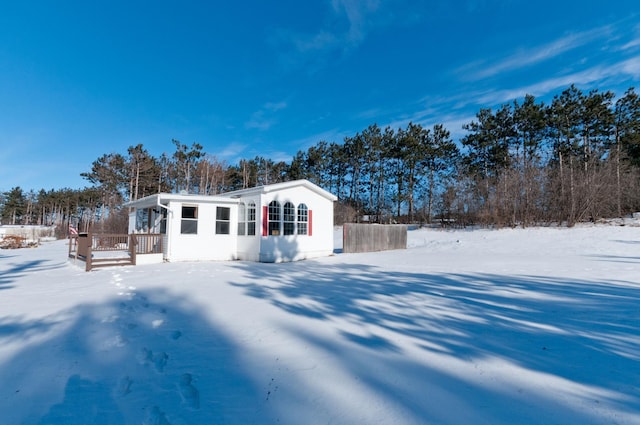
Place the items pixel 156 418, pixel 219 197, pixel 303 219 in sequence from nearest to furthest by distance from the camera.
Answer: pixel 156 418
pixel 219 197
pixel 303 219

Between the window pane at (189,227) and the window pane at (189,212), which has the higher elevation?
the window pane at (189,212)

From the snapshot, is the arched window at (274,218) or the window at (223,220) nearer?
the arched window at (274,218)

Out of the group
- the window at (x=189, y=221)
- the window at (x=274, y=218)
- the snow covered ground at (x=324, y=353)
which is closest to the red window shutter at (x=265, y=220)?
the window at (x=274, y=218)

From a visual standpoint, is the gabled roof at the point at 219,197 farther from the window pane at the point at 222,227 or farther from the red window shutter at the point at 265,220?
the window pane at the point at 222,227

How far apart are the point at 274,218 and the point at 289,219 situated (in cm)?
73

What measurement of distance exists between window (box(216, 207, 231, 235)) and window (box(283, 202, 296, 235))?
2.42 meters

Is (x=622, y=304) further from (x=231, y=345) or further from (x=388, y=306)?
(x=231, y=345)

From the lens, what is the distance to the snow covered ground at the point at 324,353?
2.45 metres

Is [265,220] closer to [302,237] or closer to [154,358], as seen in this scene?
[302,237]

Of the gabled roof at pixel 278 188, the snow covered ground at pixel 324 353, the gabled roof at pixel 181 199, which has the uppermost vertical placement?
the gabled roof at pixel 278 188

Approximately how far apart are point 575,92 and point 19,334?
33655 millimetres

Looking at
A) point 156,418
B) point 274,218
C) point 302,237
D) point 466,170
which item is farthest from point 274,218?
point 466,170

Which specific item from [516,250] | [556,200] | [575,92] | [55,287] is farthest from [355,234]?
[575,92]

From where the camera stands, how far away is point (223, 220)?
42.5 ft
